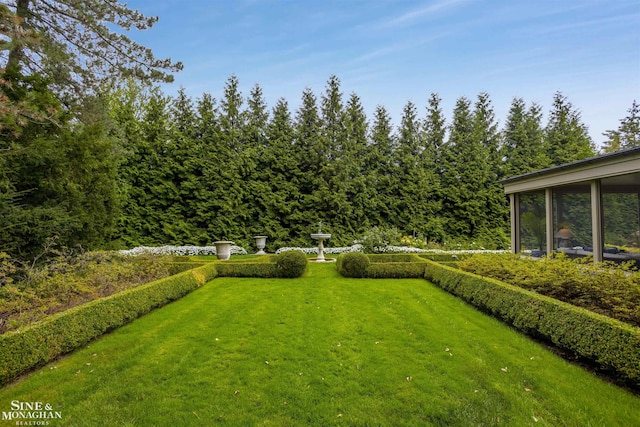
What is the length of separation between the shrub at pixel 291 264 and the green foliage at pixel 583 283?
4.60m

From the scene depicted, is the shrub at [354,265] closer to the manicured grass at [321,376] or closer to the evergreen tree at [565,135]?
the manicured grass at [321,376]

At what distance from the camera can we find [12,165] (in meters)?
5.84

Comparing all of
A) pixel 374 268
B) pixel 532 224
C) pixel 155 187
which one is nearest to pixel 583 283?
pixel 374 268

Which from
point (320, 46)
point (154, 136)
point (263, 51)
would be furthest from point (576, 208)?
point (154, 136)

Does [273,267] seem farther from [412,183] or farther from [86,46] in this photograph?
[412,183]

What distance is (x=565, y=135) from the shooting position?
15.9m

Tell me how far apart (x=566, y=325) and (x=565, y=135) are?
1666cm

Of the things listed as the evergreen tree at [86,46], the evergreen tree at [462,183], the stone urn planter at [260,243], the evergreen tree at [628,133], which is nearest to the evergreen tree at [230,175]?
the stone urn planter at [260,243]

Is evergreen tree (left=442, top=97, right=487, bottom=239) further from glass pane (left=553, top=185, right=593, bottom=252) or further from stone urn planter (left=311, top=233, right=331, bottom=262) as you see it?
stone urn planter (left=311, top=233, right=331, bottom=262)

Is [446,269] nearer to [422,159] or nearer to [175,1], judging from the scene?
[422,159]

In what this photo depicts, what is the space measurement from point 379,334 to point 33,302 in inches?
204

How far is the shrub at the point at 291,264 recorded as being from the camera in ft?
26.8

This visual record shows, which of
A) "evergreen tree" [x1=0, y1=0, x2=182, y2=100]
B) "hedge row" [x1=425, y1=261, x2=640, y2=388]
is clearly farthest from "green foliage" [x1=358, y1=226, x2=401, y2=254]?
"evergreen tree" [x1=0, y1=0, x2=182, y2=100]

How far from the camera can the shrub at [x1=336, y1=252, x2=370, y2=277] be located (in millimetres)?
8234
